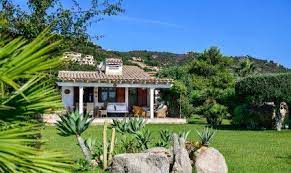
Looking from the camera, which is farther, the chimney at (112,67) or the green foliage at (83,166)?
the chimney at (112,67)

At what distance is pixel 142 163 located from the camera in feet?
36.6

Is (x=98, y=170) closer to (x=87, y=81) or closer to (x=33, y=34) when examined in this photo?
(x=33, y=34)

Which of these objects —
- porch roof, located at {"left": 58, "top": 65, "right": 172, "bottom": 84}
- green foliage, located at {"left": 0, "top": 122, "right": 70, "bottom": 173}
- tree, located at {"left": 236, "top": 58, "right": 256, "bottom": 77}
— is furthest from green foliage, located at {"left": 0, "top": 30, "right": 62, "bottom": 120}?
tree, located at {"left": 236, "top": 58, "right": 256, "bottom": 77}

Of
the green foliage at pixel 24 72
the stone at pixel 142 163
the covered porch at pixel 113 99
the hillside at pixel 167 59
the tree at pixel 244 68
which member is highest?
the hillside at pixel 167 59

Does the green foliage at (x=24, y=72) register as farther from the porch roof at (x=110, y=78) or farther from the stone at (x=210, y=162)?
the porch roof at (x=110, y=78)

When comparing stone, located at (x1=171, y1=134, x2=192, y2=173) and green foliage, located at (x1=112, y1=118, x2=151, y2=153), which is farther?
green foliage, located at (x1=112, y1=118, x2=151, y2=153)

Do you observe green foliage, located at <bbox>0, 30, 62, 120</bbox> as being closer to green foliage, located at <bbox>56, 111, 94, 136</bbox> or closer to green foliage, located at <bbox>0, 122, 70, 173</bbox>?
green foliage, located at <bbox>0, 122, 70, 173</bbox>

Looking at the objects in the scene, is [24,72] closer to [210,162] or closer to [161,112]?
[210,162]

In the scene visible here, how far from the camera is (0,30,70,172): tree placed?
3.98 meters

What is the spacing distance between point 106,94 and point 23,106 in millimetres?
37839

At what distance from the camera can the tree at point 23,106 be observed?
3.98 metres

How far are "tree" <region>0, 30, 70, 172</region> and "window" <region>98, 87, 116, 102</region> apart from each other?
37.6 meters

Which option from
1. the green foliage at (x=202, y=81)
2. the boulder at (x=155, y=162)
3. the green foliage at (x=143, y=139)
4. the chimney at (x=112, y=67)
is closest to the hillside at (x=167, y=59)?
the green foliage at (x=202, y=81)

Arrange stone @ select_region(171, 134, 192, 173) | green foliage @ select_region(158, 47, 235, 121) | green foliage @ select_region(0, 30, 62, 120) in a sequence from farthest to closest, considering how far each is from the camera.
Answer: green foliage @ select_region(158, 47, 235, 121) < stone @ select_region(171, 134, 192, 173) < green foliage @ select_region(0, 30, 62, 120)
